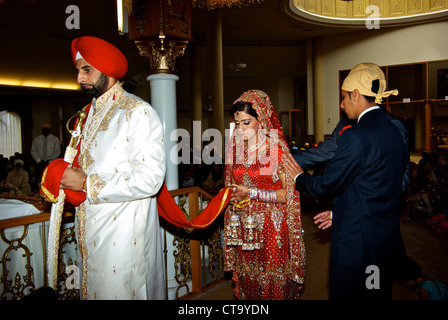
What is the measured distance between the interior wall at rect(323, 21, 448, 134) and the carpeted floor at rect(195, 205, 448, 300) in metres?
7.11

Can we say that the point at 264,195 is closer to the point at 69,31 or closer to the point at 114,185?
the point at 114,185

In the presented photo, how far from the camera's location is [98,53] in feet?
5.92

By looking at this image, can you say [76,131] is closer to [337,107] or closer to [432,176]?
[432,176]

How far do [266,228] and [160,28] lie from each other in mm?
2128

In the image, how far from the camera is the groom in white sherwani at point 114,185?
167 cm

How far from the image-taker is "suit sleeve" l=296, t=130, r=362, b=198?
1.64 m

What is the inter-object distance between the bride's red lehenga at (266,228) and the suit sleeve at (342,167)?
508 mm

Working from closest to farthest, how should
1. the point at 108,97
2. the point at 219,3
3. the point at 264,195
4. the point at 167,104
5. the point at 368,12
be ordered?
the point at 108,97
the point at 264,195
the point at 167,104
the point at 219,3
the point at 368,12

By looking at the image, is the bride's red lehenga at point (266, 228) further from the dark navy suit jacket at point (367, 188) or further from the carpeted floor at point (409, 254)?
the carpeted floor at point (409, 254)

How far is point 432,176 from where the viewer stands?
20.7ft

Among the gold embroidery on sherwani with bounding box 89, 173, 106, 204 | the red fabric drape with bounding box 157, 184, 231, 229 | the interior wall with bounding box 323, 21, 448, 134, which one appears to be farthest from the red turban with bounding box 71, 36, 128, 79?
the interior wall with bounding box 323, 21, 448, 134

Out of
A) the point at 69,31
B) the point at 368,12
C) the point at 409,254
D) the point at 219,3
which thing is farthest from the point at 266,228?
the point at 368,12

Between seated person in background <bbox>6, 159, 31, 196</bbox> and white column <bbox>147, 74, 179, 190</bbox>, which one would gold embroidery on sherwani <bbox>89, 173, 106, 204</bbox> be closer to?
white column <bbox>147, 74, 179, 190</bbox>

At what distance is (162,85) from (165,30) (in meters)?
0.53
